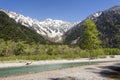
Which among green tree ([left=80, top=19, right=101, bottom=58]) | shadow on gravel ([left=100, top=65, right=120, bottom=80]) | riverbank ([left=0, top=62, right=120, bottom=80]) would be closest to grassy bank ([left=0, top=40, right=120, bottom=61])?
green tree ([left=80, top=19, right=101, bottom=58])

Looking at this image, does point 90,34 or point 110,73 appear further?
point 90,34

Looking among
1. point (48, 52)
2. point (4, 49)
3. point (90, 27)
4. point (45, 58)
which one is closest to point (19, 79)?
point (90, 27)

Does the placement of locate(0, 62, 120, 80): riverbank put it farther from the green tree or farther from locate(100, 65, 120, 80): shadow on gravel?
the green tree

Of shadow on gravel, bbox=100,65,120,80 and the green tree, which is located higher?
the green tree

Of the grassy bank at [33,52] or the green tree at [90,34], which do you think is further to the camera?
the grassy bank at [33,52]

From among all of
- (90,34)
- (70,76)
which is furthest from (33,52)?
(70,76)

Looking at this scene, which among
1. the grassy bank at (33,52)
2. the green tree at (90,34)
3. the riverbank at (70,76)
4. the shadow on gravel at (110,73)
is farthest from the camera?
the grassy bank at (33,52)

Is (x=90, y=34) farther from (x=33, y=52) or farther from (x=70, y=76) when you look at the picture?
(x=33, y=52)

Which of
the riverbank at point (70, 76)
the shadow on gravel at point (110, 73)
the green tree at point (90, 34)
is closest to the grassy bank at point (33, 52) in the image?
the green tree at point (90, 34)

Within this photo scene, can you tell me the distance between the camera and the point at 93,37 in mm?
84688

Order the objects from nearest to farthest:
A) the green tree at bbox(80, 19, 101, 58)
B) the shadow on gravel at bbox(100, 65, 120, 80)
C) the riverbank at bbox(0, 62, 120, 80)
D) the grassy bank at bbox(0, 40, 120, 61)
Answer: the riverbank at bbox(0, 62, 120, 80) < the shadow on gravel at bbox(100, 65, 120, 80) < the green tree at bbox(80, 19, 101, 58) < the grassy bank at bbox(0, 40, 120, 61)

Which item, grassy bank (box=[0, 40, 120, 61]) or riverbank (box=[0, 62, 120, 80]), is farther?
grassy bank (box=[0, 40, 120, 61])

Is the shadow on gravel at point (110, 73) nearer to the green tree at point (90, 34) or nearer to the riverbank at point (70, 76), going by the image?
the riverbank at point (70, 76)

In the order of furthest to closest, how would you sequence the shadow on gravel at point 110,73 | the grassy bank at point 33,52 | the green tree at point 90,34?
the grassy bank at point 33,52, the green tree at point 90,34, the shadow on gravel at point 110,73
